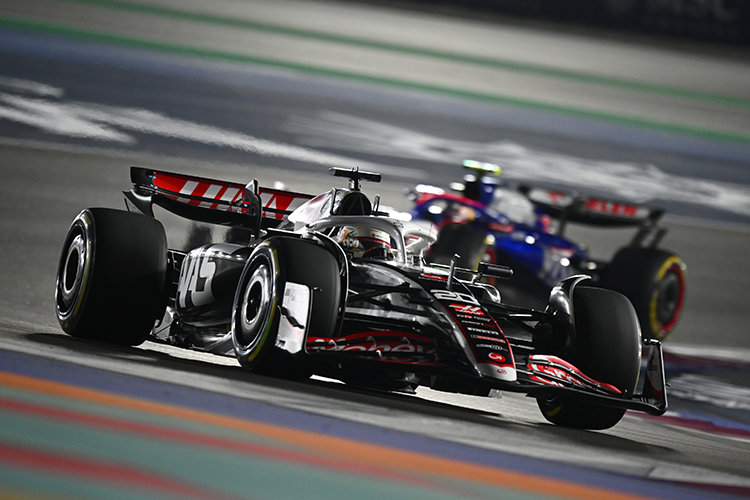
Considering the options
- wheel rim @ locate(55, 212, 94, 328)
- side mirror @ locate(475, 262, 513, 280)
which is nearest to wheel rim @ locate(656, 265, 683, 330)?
side mirror @ locate(475, 262, 513, 280)

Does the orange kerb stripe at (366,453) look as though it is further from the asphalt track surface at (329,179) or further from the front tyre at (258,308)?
the front tyre at (258,308)

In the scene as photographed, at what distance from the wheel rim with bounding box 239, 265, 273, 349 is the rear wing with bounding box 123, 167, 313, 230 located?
138cm

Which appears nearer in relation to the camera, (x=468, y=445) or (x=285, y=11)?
(x=468, y=445)

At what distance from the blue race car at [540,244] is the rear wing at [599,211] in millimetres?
11

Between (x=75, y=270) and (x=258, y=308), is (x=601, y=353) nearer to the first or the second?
(x=258, y=308)

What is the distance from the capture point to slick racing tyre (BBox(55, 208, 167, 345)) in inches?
264

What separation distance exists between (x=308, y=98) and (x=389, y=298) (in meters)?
18.1

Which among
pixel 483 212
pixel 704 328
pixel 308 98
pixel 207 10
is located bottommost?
pixel 704 328

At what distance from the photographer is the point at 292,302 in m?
5.61

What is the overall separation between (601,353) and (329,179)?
1255 centimetres

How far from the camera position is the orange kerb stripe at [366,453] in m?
4.03

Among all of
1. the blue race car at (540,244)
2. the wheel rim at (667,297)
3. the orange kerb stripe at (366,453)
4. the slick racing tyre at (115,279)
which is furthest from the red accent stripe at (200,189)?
the wheel rim at (667,297)

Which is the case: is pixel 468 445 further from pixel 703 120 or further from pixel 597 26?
pixel 703 120

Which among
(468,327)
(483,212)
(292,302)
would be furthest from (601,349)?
(483,212)
